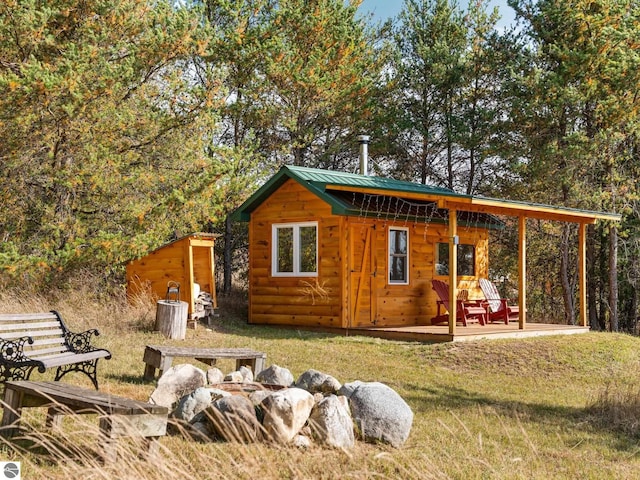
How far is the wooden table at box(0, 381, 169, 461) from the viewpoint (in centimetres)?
460

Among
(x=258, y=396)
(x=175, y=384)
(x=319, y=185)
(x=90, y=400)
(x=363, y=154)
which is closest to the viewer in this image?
(x=90, y=400)

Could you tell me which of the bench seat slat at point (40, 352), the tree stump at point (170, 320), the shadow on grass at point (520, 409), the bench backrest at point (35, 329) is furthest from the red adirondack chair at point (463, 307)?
the bench seat slat at point (40, 352)

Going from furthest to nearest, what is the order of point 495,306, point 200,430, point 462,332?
point 495,306 → point 462,332 → point 200,430

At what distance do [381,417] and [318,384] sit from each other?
106 cm

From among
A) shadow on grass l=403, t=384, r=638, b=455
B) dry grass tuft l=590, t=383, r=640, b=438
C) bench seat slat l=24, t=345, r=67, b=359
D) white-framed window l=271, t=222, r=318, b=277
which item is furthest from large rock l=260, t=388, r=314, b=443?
white-framed window l=271, t=222, r=318, b=277

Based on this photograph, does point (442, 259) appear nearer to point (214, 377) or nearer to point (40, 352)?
point (214, 377)

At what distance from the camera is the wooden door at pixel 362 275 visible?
14195mm

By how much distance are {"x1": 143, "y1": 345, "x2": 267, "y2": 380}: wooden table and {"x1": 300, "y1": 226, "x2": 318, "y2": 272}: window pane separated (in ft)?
20.4

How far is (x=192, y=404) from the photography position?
597cm

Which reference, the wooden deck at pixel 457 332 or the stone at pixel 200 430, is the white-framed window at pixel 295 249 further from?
the stone at pixel 200 430

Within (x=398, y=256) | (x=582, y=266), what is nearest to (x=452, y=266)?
(x=398, y=256)

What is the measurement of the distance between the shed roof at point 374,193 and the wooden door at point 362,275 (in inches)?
21.5

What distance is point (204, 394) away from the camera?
19.8 feet

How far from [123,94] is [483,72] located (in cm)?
1056
